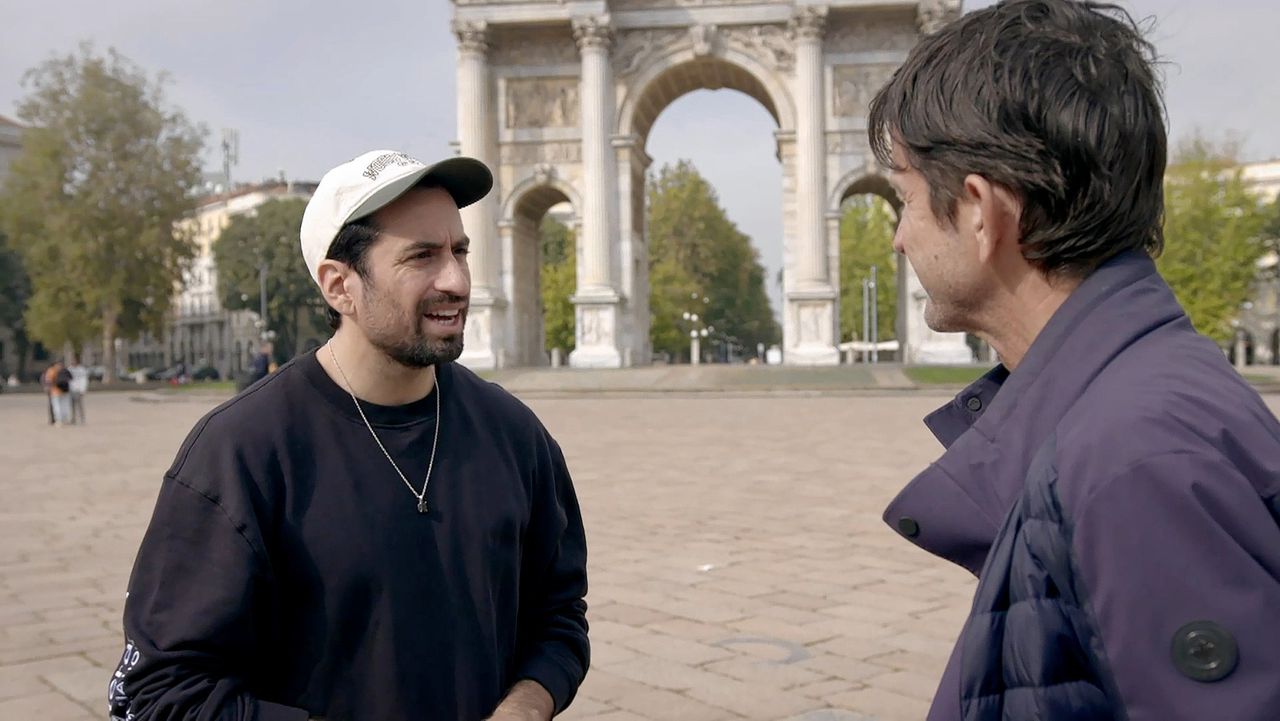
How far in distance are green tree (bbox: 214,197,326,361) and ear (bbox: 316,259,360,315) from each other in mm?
74671

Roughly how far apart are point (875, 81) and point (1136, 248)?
40.6 meters

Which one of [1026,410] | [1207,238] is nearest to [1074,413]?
[1026,410]

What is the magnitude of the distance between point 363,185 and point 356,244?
0.13m

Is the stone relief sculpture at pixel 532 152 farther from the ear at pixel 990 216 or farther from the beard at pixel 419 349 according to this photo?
the ear at pixel 990 216

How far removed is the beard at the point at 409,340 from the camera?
249cm

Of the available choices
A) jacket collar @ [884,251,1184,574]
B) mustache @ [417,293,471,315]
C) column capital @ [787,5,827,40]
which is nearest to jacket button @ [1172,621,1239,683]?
jacket collar @ [884,251,1184,574]

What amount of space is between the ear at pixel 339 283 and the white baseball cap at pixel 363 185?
2 centimetres

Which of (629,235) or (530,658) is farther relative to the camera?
(629,235)

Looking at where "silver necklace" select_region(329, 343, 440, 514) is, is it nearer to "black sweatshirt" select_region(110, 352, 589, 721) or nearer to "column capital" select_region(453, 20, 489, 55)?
"black sweatshirt" select_region(110, 352, 589, 721)

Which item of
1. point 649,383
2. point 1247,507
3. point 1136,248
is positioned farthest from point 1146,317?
point 649,383

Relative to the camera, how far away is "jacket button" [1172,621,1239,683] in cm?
117

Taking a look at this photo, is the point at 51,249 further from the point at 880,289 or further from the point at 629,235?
Result: the point at 880,289

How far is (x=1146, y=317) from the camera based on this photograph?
1.46 meters

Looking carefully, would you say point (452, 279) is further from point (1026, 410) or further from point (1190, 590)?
point (1190, 590)
